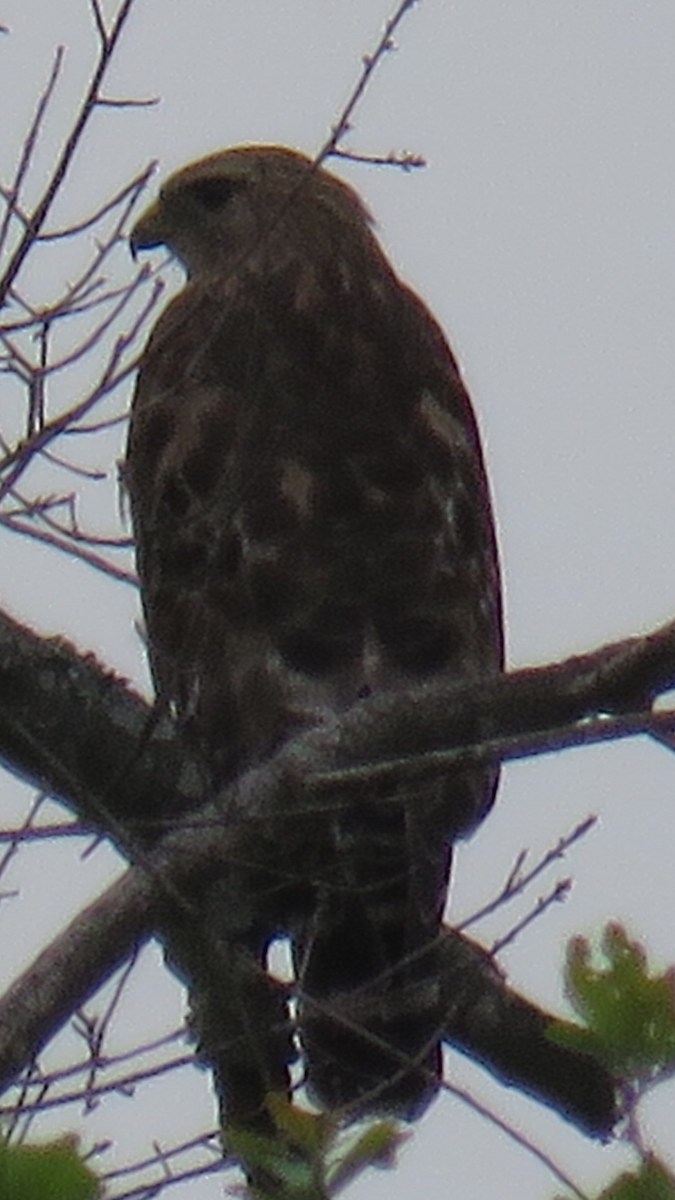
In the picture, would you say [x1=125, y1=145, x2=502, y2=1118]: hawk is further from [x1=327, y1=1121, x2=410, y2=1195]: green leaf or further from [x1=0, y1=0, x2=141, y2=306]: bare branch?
[x1=327, y1=1121, x2=410, y2=1195]: green leaf

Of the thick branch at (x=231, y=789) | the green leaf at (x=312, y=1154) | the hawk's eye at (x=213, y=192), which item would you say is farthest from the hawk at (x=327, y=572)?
the green leaf at (x=312, y=1154)

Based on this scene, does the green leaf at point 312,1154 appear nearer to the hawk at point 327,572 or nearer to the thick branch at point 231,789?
the thick branch at point 231,789

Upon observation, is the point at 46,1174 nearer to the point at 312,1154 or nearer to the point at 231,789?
the point at 312,1154

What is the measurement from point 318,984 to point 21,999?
130 cm

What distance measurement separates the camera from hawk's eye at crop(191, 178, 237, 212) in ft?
20.8

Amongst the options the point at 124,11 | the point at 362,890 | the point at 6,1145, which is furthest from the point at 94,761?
the point at 6,1145

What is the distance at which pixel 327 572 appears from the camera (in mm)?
4727

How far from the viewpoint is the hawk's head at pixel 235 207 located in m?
6.06

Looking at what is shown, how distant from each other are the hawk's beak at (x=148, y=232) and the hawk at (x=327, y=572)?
2.89 feet

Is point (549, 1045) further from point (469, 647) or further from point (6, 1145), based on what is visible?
point (6, 1145)

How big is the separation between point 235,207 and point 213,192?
116mm

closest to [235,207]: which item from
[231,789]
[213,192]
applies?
[213,192]

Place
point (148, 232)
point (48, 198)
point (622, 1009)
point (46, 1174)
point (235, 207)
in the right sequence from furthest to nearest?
point (148, 232) → point (235, 207) → point (48, 198) → point (622, 1009) → point (46, 1174)

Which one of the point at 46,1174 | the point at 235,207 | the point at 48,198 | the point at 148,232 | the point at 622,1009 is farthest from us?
the point at 148,232
